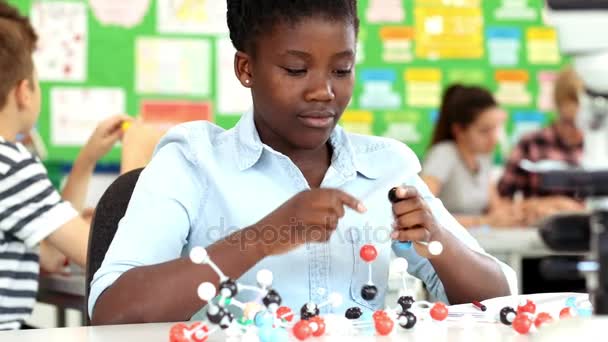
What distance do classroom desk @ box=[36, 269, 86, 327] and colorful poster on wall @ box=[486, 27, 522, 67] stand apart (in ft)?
9.12

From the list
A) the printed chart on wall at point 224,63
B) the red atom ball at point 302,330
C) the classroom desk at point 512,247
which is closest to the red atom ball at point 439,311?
the red atom ball at point 302,330

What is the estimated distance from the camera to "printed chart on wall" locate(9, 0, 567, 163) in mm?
4031

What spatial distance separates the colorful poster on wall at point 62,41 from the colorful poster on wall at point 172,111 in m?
0.30

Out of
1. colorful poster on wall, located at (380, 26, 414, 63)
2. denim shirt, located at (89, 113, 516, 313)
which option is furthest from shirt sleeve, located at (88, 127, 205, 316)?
colorful poster on wall, located at (380, 26, 414, 63)

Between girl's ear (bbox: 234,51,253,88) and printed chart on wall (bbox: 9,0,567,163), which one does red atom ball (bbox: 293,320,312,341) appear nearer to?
girl's ear (bbox: 234,51,253,88)

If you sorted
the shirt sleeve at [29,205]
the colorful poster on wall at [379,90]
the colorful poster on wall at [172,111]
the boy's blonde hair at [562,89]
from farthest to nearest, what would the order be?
1. the colorful poster on wall at [379,90]
2. the boy's blonde hair at [562,89]
3. the colorful poster on wall at [172,111]
4. the shirt sleeve at [29,205]

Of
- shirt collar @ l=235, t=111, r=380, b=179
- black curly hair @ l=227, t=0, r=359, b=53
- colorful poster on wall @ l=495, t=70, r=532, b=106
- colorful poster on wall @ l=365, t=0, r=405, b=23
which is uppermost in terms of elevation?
black curly hair @ l=227, t=0, r=359, b=53

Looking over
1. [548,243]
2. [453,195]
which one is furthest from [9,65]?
[453,195]

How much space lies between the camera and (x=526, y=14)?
4711 millimetres

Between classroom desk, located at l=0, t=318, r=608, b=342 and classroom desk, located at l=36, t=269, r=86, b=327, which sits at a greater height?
classroom desk, located at l=0, t=318, r=608, b=342

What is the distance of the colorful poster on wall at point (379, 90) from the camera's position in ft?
14.7

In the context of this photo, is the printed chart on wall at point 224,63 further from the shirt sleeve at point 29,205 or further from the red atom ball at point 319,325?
the red atom ball at point 319,325

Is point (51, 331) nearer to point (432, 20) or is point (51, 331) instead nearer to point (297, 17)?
point (297, 17)

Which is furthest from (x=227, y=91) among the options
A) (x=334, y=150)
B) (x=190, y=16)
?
(x=334, y=150)
